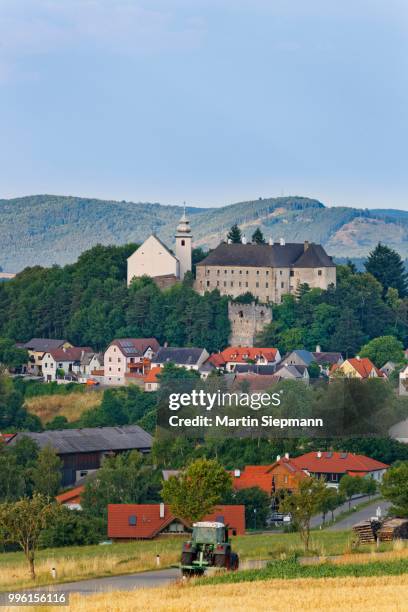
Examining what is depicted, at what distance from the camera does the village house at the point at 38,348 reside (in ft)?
357

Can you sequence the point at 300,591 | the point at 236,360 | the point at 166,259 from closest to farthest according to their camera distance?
the point at 300,591, the point at 236,360, the point at 166,259

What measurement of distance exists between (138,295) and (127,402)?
34.5 ft

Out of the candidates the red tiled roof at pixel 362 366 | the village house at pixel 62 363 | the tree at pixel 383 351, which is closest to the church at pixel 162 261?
the village house at pixel 62 363

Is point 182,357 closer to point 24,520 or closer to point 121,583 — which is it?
point 24,520

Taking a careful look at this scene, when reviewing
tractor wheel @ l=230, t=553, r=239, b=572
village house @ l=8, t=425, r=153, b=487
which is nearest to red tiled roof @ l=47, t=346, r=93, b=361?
village house @ l=8, t=425, r=153, b=487

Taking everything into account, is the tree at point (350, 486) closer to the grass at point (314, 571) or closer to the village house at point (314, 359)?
the grass at point (314, 571)

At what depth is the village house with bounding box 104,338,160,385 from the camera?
10456cm

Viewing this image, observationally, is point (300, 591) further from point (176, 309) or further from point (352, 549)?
point (176, 309)

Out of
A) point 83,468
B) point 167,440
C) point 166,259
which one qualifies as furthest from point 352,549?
point 166,259

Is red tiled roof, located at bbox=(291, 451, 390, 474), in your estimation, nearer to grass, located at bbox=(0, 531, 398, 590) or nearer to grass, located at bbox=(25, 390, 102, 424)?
grass, located at bbox=(0, 531, 398, 590)

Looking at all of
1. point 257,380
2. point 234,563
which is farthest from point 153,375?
point 234,563

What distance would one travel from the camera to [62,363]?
107 metres

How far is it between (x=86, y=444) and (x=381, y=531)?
4180 centimetres

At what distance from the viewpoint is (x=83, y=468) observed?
81562 mm
